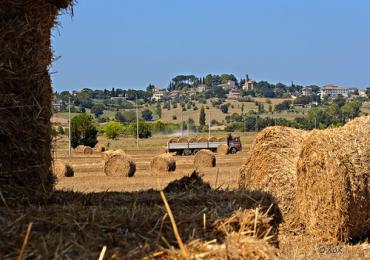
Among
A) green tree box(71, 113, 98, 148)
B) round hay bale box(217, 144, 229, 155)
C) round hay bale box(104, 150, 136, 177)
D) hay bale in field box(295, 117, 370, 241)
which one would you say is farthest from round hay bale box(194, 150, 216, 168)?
green tree box(71, 113, 98, 148)

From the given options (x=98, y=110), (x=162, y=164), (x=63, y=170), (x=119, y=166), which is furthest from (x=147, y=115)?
(x=63, y=170)

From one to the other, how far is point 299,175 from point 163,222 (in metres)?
8.32

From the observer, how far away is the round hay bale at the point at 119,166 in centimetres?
2888

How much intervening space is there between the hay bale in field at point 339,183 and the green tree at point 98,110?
13723 cm

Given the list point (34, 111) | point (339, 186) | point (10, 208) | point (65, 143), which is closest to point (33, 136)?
point (34, 111)

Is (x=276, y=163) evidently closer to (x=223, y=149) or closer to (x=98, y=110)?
(x=223, y=149)

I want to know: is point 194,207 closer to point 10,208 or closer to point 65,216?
point 65,216

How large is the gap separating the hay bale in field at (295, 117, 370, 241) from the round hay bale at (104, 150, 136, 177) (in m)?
17.4

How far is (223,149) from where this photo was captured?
5872 centimetres

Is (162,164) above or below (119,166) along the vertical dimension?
below

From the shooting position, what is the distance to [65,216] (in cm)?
468

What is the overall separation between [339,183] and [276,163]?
2.35m

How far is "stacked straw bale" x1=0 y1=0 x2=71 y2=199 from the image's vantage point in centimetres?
552

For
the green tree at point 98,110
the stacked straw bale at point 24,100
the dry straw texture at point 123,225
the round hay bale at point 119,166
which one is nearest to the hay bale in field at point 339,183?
the dry straw texture at point 123,225
